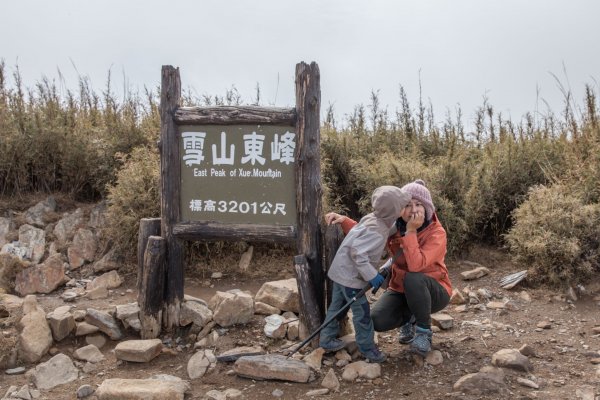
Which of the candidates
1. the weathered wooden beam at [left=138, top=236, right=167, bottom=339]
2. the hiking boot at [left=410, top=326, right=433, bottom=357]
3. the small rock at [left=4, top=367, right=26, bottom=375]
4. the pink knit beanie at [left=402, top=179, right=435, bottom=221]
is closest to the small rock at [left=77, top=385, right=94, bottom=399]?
the small rock at [left=4, top=367, right=26, bottom=375]

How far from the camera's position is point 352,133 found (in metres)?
8.64

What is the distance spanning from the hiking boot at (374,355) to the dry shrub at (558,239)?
2270 millimetres

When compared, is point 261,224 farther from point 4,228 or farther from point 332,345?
point 4,228

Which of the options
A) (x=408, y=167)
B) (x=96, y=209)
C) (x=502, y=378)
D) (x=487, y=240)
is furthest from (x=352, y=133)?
(x=502, y=378)

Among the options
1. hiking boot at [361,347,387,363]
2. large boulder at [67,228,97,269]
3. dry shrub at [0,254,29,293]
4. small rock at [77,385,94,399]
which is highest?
large boulder at [67,228,97,269]

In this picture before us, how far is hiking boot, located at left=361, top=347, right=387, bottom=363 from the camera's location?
413cm

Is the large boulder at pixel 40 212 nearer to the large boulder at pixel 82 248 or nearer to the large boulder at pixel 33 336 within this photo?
the large boulder at pixel 82 248

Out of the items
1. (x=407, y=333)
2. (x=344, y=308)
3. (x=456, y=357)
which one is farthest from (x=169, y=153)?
(x=456, y=357)

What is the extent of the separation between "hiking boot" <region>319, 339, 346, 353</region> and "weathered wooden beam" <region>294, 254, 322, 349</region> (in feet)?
0.49

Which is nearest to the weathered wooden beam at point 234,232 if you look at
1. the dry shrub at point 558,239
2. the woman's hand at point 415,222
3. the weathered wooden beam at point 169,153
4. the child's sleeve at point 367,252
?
the weathered wooden beam at point 169,153

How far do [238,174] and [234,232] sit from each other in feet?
1.52

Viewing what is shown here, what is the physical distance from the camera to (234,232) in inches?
184

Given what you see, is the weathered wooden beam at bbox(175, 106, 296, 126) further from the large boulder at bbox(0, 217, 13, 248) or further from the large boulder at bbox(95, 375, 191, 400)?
the large boulder at bbox(0, 217, 13, 248)

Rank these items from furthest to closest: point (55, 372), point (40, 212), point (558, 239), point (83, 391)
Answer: point (40, 212) → point (558, 239) → point (55, 372) → point (83, 391)
